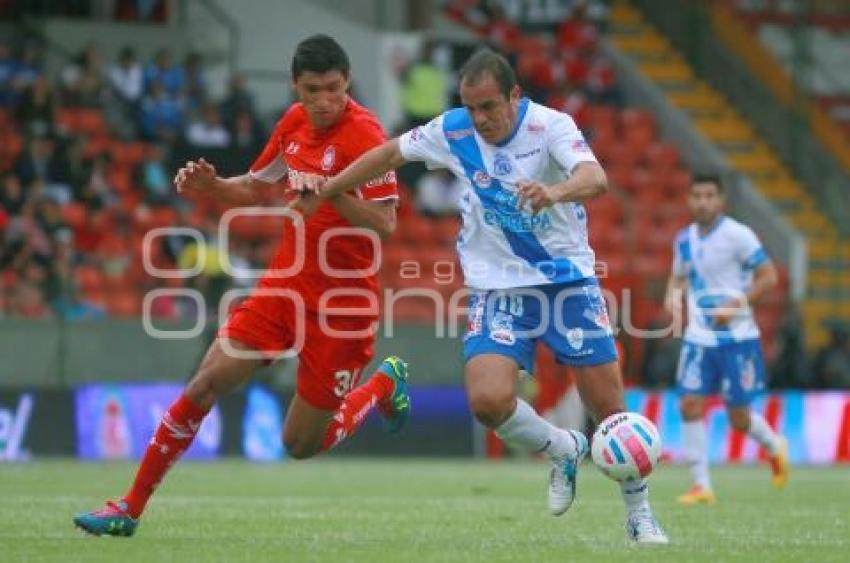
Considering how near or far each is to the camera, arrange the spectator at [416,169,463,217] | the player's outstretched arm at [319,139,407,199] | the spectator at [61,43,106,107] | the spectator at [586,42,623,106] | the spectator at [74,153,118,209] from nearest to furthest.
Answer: the player's outstretched arm at [319,139,407,199]
the spectator at [74,153,118,209]
the spectator at [61,43,106,107]
the spectator at [416,169,463,217]
the spectator at [586,42,623,106]

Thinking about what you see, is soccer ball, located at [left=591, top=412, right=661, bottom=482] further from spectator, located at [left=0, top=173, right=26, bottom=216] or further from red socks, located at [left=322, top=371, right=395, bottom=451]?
spectator, located at [left=0, top=173, right=26, bottom=216]

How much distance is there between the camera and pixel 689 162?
30.9 m

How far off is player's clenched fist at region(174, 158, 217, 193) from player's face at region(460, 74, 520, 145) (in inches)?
56.0

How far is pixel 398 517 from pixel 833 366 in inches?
545

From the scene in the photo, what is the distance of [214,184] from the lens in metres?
10.8

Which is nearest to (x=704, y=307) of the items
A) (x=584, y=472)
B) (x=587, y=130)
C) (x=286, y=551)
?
(x=584, y=472)

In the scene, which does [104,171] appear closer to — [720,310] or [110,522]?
[720,310]

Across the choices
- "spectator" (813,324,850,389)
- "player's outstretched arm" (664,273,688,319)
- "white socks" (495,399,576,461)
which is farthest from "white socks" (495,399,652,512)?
"spectator" (813,324,850,389)

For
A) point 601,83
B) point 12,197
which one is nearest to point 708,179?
point 12,197

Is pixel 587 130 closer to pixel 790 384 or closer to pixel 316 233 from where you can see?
pixel 790 384

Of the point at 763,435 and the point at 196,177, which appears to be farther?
the point at 763,435

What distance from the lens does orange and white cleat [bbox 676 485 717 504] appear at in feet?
48.8

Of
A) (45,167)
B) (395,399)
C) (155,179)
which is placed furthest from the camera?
(155,179)

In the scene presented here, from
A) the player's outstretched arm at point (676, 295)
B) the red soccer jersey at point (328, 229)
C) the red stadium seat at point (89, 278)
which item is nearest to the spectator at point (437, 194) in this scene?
the red stadium seat at point (89, 278)
